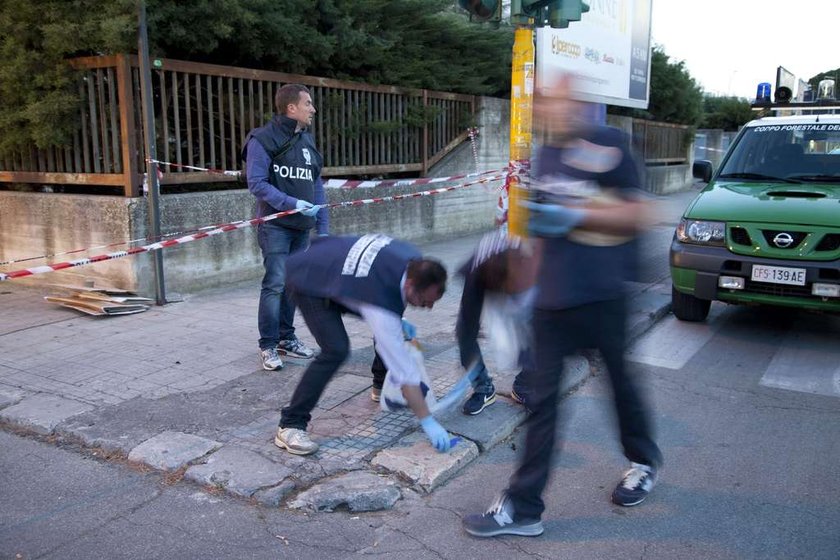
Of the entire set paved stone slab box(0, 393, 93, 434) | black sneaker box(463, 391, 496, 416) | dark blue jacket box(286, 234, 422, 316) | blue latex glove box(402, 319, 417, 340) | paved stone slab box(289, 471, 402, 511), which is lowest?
paved stone slab box(289, 471, 402, 511)

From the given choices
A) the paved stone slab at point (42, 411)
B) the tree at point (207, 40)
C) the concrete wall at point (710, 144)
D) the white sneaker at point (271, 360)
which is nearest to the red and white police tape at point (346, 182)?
the tree at point (207, 40)

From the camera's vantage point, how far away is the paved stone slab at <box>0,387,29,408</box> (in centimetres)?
470

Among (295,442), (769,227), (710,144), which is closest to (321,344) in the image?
(295,442)

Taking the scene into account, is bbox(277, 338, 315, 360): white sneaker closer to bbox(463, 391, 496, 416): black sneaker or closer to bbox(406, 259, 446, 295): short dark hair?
bbox(463, 391, 496, 416): black sneaker

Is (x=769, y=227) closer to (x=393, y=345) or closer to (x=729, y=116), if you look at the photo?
(x=393, y=345)

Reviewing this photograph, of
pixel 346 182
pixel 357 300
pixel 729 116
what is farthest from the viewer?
pixel 729 116

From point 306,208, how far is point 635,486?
9.95ft

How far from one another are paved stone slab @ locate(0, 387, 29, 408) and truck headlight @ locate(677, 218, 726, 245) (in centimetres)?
534

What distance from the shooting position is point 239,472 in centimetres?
376

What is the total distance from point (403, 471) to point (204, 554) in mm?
1082

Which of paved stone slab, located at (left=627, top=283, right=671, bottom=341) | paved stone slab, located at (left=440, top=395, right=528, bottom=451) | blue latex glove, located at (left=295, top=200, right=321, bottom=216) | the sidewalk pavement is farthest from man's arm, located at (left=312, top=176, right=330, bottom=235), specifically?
paved stone slab, located at (left=627, top=283, right=671, bottom=341)

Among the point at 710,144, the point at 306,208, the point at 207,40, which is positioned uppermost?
the point at 207,40

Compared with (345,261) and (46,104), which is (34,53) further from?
(345,261)

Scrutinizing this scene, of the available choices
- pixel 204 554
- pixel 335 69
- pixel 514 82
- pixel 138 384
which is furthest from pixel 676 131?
pixel 204 554
